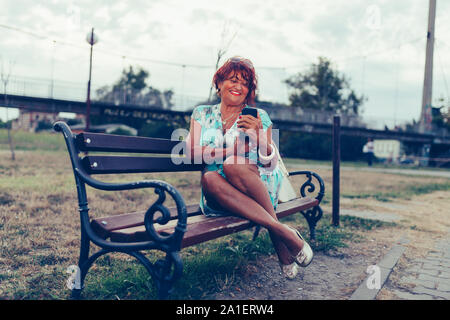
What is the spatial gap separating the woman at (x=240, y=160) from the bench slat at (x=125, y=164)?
0.23m

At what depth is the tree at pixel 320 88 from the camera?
5381cm

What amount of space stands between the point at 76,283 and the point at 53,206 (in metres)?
3.03

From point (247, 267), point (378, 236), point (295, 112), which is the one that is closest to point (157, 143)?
point (247, 267)

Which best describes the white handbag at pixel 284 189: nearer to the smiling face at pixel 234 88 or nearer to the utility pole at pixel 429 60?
the smiling face at pixel 234 88

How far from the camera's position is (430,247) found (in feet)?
12.9

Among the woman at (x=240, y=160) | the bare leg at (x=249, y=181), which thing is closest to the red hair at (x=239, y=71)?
the woman at (x=240, y=160)

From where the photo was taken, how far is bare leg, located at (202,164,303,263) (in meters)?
2.36

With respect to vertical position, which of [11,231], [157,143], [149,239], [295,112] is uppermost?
[295,112]

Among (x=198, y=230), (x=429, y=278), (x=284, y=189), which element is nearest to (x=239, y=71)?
(x=284, y=189)

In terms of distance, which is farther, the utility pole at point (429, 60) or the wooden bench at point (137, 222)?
the utility pole at point (429, 60)

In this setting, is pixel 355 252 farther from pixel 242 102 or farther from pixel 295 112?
pixel 295 112

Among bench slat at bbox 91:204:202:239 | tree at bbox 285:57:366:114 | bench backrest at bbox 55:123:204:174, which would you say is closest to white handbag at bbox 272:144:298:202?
bench backrest at bbox 55:123:204:174

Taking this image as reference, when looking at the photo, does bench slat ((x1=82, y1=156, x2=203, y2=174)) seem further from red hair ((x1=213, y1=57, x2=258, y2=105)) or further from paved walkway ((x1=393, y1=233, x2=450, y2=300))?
paved walkway ((x1=393, y1=233, x2=450, y2=300))

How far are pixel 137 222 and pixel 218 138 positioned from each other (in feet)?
2.90
